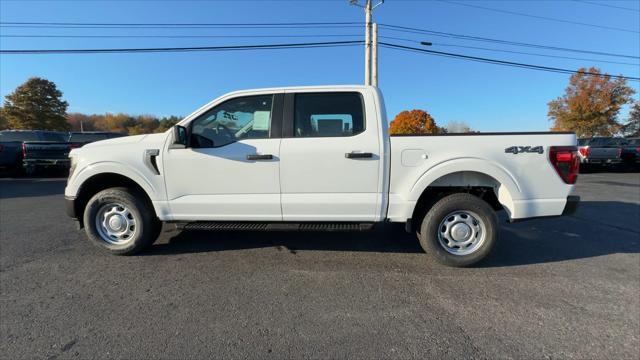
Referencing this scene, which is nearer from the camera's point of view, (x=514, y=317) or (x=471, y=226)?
(x=514, y=317)

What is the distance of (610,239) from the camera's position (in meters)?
4.50

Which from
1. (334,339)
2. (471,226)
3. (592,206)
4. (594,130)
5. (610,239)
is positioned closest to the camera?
(334,339)

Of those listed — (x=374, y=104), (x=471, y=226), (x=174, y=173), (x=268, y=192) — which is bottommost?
(x=471, y=226)

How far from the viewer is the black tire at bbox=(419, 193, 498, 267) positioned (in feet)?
11.0

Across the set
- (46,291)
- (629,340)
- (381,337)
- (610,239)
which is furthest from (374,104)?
(610,239)

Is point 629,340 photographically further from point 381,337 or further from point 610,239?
point 610,239

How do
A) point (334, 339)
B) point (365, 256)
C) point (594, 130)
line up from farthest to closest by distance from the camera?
1. point (594, 130)
2. point (365, 256)
3. point (334, 339)

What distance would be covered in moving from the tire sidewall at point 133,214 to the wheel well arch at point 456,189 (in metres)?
3.17

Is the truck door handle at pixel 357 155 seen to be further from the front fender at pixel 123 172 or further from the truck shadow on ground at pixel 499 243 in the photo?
the front fender at pixel 123 172

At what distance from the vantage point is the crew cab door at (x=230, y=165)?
3436mm

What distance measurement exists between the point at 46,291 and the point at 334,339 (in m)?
2.84

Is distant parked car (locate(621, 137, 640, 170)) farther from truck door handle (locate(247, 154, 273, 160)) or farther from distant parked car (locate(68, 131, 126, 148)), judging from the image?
distant parked car (locate(68, 131, 126, 148))

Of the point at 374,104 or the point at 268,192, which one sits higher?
the point at 374,104

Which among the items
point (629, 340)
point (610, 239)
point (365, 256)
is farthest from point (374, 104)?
point (610, 239)
